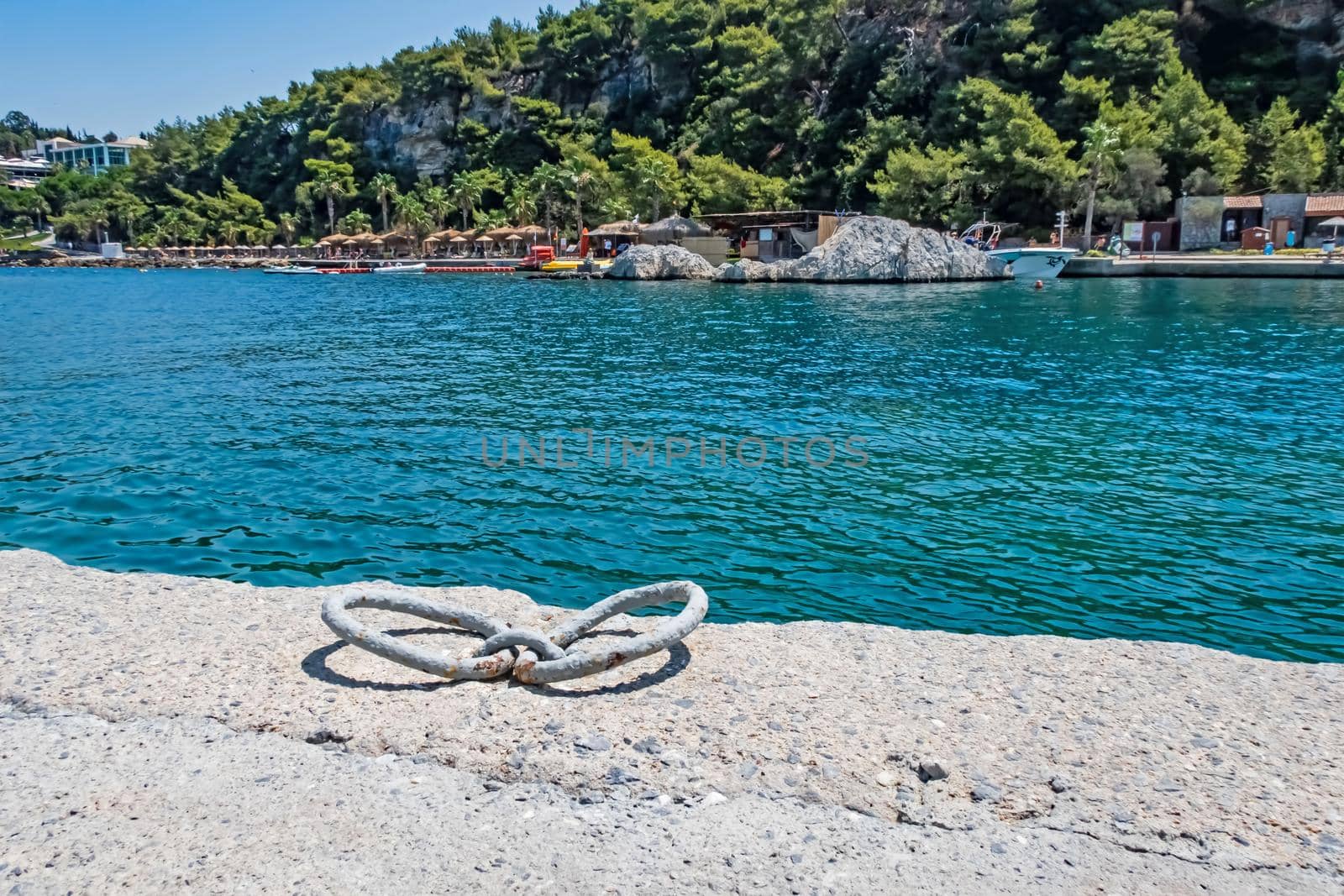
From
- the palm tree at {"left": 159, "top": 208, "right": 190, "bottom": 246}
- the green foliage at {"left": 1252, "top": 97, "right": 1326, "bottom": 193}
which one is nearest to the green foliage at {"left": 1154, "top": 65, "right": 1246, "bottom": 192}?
the green foliage at {"left": 1252, "top": 97, "right": 1326, "bottom": 193}

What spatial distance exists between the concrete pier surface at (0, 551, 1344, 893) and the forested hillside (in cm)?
6060

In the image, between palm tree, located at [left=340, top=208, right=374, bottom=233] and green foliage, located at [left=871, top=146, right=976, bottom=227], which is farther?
palm tree, located at [left=340, top=208, right=374, bottom=233]

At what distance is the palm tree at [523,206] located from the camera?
309 feet

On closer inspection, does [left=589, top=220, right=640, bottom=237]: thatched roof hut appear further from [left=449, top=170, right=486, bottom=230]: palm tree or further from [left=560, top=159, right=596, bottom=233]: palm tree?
[left=449, top=170, right=486, bottom=230]: palm tree

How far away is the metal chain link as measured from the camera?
16.6 feet

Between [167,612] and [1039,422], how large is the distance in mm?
14109

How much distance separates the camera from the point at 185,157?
144 metres

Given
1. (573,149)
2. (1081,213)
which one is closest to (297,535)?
(1081,213)

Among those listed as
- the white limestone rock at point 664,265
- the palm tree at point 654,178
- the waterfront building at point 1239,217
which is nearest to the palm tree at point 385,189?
the palm tree at point 654,178

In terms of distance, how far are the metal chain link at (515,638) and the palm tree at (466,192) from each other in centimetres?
10334

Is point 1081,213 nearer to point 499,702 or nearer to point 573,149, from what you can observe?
point 573,149

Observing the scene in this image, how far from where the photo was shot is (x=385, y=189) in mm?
112500

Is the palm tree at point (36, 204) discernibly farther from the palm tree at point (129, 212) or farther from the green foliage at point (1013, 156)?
the green foliage at point (1013, 156)

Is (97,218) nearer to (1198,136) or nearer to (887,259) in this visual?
(887,259)
